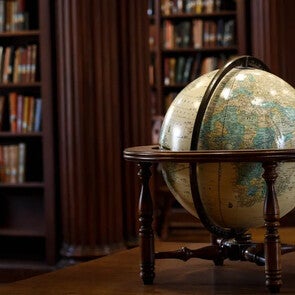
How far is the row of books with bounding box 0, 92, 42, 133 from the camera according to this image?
6.07 metres

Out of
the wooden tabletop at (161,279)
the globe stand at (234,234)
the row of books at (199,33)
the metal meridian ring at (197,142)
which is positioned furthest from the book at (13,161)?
the metal meridian ring at (197,142)

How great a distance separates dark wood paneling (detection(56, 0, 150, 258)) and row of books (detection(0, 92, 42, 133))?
1.18 ft

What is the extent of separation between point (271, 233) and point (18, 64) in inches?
170

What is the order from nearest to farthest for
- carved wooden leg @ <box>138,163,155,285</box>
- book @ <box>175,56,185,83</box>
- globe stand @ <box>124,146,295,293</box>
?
1. globe stand @ <box>124,146,295,293</box>
2. carved wooden leg @ <box>138,163,155,285</box>
3. book @ <box>175,56,185,83</box>

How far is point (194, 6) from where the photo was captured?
8453 millimetres

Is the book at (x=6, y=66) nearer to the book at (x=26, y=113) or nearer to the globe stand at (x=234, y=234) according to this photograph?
the book at (x=26, y=113)

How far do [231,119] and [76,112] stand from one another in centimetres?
341

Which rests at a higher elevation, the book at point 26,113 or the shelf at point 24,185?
the book at point 26,113

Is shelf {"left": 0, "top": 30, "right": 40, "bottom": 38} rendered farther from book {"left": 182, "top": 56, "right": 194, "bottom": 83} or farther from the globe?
the globe

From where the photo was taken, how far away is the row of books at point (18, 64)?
6082mm

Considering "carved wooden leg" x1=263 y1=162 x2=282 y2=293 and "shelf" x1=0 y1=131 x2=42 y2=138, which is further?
"shelf" x1=0 y1=131 x2=42 y2=138

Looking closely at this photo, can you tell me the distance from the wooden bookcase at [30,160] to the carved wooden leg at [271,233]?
385 centimetres

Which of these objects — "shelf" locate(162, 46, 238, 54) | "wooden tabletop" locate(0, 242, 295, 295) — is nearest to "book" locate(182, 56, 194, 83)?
"shelf" locate(162, 46, 238, 54)

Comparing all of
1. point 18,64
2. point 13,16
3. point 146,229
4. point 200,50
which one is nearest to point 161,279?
point 146,229
